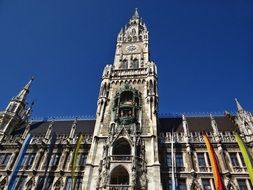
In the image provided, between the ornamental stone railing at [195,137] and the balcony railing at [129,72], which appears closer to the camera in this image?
the ornamental stone railing at [195,137]

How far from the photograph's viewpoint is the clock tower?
24.9m

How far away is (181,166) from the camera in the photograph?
1085 inches

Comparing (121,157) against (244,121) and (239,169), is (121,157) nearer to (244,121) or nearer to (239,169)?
(239,169)

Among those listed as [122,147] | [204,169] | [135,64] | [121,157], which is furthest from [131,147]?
[135,64]

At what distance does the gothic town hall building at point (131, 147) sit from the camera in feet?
83.8

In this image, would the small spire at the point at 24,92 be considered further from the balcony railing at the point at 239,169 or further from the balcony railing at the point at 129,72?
the balcony railing at the point at 239,169

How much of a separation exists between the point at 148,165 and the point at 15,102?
2812cm

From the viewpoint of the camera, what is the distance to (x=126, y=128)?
28734 millimetres

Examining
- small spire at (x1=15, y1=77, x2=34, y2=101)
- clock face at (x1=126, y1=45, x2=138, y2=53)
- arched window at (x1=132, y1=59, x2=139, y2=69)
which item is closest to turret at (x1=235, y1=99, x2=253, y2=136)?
arched window at (x1=132, y1=59, x2=139, y2=69)

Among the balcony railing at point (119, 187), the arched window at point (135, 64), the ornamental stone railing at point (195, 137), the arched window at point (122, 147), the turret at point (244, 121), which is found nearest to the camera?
the balcony railing at point (119, 187)

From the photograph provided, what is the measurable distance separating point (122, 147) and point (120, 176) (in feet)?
11.9

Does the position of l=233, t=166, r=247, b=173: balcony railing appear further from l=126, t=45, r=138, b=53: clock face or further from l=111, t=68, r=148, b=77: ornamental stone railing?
l=126, t=45, r=138, b=53: clock face

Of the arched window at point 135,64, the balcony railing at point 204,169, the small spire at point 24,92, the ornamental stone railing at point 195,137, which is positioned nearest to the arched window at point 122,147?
the ornamental stone railing at point 195,137

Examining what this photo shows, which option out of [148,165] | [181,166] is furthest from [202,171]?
[148,165]
